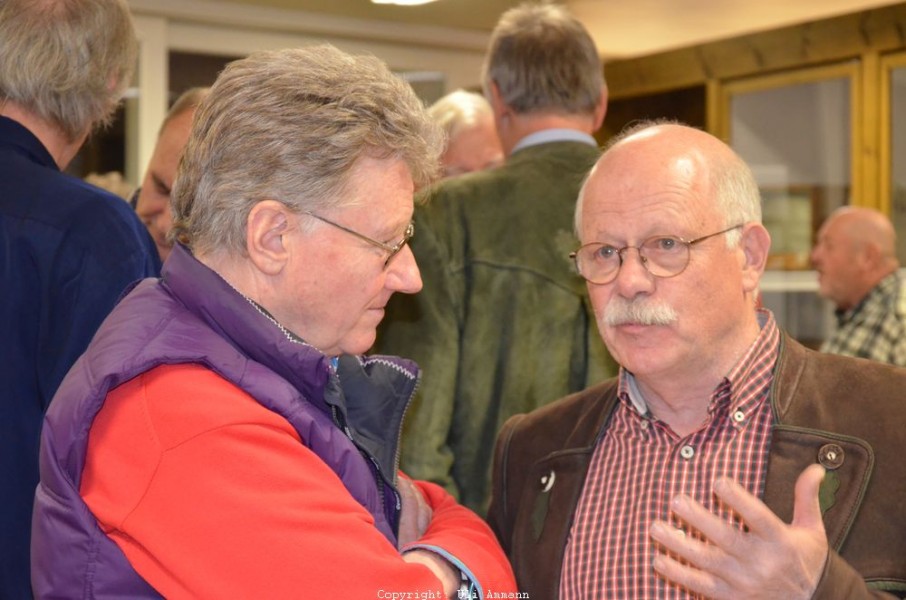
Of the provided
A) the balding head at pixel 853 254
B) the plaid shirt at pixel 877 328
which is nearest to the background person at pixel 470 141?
the balding head at pixel 853 254

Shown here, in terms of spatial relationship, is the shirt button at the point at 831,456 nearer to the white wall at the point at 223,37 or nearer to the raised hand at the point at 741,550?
the raised hand at the point at 741,550

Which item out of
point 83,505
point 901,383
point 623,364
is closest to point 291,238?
point 83,505

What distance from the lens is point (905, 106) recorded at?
15.8 feet

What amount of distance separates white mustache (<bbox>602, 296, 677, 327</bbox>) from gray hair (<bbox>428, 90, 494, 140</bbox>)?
7.43ft

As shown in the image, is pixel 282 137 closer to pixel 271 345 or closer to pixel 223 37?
pixel 271 345

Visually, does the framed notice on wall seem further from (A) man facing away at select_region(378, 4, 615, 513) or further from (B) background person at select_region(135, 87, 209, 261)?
(B) background person at select_region(135, 87, 209, 261)

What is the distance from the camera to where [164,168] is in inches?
114

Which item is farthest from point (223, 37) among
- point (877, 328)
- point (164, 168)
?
point (877, 328)

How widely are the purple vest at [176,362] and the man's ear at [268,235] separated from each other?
0.20 feet

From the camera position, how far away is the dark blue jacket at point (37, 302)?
1.94 metres

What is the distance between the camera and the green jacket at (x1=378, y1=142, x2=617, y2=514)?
266 cm

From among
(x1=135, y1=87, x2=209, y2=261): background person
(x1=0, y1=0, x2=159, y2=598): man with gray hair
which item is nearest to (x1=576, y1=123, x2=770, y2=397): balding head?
(x1=0, y1=0, x2=159, y2=598): man with gray hair

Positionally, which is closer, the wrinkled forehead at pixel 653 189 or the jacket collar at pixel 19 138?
the wrinkled forehead at pixel 653 189

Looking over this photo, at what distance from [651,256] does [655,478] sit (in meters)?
0.37
